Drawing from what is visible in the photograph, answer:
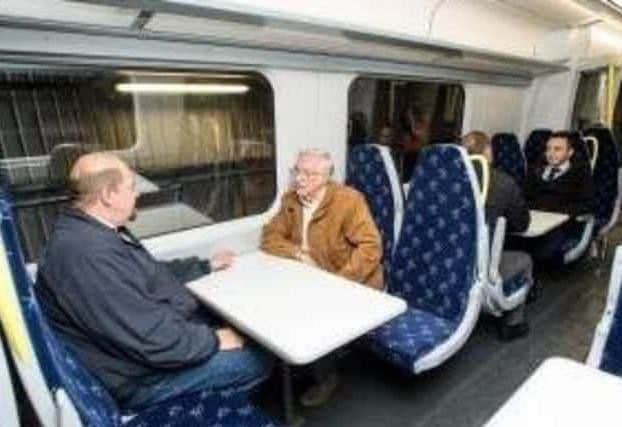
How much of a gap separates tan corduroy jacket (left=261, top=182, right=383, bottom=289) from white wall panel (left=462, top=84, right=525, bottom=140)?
94.2 inches

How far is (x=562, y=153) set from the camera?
4.02m

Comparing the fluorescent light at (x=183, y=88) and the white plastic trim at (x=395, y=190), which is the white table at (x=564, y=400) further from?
the fluorescent light at (x=183, y=88)

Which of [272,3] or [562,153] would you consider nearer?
[272,3]

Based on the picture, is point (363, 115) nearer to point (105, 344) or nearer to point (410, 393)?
point (410, 393)

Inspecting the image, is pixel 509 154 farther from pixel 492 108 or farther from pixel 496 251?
pixel 496 251

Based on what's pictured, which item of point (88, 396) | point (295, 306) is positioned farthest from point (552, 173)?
point (88, 396)

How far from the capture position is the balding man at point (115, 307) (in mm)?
1579

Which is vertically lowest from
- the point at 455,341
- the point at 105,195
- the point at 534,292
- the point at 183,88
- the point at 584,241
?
the point at 534,292

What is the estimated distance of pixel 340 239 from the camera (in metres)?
2.68

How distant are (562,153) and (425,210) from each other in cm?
213

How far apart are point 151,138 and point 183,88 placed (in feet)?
0.98

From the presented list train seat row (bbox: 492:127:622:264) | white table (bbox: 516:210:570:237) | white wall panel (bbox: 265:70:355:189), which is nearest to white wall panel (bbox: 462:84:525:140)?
train seat row (bbox: 492:127:622:264)

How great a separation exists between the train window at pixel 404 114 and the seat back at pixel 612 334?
216cm

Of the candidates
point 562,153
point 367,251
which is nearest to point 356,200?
point 367,251
